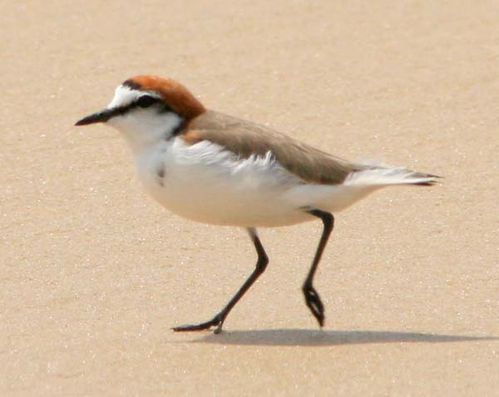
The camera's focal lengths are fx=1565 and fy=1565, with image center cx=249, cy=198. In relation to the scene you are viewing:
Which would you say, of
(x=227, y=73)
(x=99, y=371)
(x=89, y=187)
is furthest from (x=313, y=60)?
(x=99, y=371)

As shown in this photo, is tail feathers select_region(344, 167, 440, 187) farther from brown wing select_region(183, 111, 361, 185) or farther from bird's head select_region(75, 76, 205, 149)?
bird's head select_region(75, 76, 205, 149)

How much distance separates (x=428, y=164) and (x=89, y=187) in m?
1.75

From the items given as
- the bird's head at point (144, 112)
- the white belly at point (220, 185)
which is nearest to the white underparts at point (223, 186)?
the white belly at point (220, 185)

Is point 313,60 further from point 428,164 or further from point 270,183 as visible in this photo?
point 270,183

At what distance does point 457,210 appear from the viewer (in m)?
7.54

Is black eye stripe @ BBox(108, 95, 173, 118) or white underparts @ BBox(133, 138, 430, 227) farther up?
black eye stripe @ BBox(108, 95, 173, 118)

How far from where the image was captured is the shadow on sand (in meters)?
6.15

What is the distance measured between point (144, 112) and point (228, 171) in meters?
0.48

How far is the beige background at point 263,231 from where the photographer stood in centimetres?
596

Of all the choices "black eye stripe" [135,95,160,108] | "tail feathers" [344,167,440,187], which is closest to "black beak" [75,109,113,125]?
"black eye stripe" [135,95,160,108]

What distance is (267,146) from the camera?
21.2 ft

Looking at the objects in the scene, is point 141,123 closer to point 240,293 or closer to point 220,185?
point 220,185

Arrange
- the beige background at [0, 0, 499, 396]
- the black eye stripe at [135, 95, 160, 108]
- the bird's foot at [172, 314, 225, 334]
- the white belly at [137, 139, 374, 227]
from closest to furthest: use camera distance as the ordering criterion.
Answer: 1. the beige background at [0, 0, 499, 396]
2. the white belly at [137, 139, 374, 227]
3. the bird's foot at [172, 314, 225, 334]
4. the black eye stripe at [135, 95, 160, 108]

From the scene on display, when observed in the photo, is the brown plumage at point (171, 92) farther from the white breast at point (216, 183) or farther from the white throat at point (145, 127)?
the white breast at point (216, 183)
